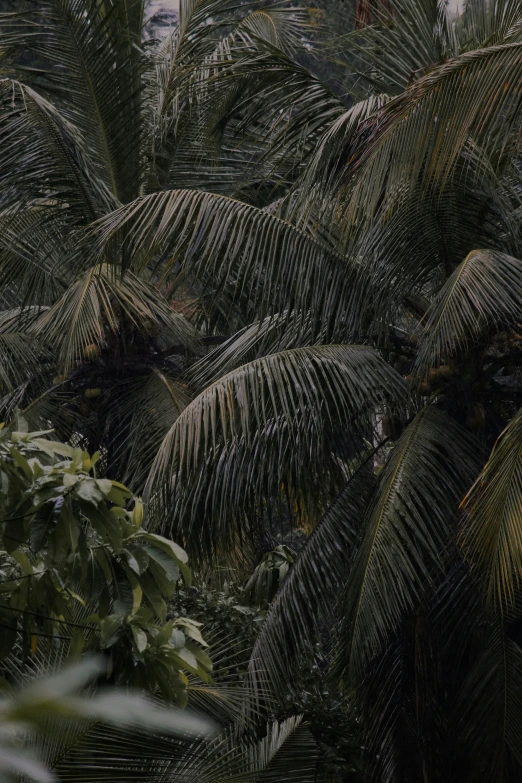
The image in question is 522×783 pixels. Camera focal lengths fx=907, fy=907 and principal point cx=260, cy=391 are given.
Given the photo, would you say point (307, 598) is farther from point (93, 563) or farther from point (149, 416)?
point (93, 563)

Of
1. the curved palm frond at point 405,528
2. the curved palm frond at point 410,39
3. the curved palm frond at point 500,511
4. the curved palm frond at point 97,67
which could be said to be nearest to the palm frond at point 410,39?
the curved palm frond at point 410,39

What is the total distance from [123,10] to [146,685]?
5.67 m

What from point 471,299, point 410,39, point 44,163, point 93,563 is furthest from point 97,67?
point 93,563

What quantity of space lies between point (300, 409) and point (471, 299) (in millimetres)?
995

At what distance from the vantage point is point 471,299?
14.4ft

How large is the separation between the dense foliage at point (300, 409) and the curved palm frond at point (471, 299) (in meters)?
0.02

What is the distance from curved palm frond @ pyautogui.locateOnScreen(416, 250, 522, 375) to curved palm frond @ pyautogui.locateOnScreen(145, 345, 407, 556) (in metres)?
0.41

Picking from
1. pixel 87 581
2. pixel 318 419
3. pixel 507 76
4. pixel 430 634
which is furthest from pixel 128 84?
pixel 87 581

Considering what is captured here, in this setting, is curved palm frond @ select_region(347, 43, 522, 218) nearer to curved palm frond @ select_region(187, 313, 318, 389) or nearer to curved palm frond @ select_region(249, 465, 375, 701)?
curved palm frond @ select_region(187, 313, 318, 389)

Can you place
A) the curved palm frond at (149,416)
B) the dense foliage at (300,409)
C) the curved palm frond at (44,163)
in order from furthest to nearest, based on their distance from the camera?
1. the curved palm frond at (44,163)
2. the curved palm frond at (149,416)
3. the dense foliage at (300,409)

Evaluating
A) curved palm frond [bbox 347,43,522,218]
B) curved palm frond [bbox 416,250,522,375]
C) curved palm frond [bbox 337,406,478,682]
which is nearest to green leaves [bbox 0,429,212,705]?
curved palm frond [bbox 337,406,478,682]

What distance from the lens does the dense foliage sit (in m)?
3.58

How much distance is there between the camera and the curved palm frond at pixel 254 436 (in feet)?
15.2

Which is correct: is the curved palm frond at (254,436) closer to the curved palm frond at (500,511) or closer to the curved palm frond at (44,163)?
the curved palm frond at (500,511)
